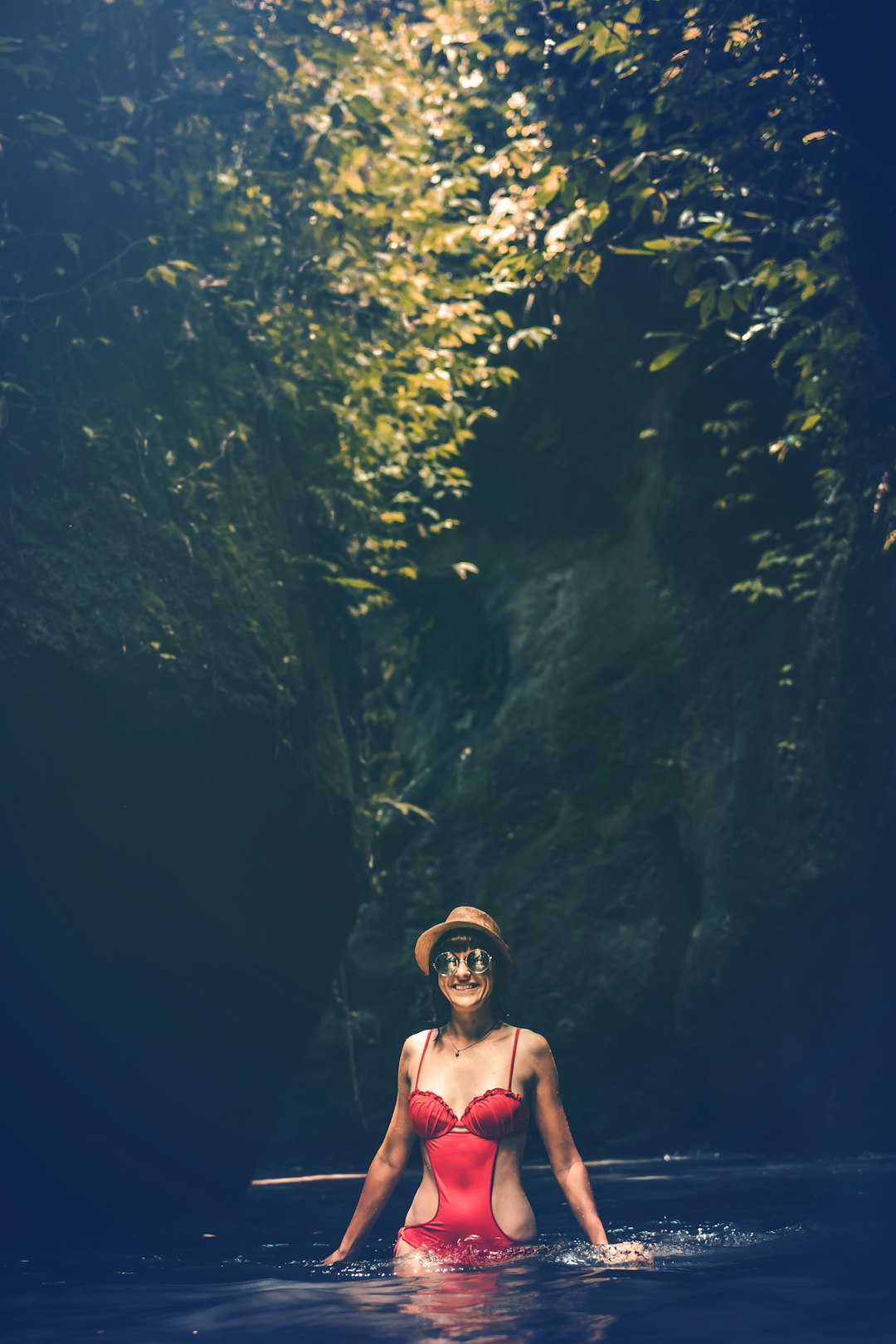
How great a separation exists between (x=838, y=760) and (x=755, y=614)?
180 cm

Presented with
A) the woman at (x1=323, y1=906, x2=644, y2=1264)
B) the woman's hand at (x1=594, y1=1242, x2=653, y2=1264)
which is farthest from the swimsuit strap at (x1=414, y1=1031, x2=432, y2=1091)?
the woman's hand at (x1=594, y1=1242, x2=653, y2=1264)

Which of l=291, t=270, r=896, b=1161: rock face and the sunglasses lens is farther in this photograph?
l=291, t=270, r=896, b=1161: rock face

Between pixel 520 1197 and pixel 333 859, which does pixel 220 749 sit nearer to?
pixel 333 859

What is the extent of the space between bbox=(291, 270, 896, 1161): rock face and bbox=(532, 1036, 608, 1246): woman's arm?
296 inches

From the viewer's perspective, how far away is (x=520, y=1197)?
14.4 ft

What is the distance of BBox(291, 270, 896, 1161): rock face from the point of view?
1127 centimetres

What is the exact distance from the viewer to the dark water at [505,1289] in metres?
3.61

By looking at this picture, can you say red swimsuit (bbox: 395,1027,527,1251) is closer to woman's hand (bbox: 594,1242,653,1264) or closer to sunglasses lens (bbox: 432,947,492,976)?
woman's hand (bbox: 594,1242,653,1264)

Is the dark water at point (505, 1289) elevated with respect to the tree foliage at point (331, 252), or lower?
lower

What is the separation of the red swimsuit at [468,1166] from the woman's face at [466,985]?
351 millimetres

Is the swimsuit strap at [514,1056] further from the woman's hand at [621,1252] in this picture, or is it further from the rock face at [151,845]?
the rock face at [151,845]

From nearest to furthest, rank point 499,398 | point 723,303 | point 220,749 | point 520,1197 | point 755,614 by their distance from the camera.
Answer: point 520,1197 < point 723,303 < point 220,749 < point 755,614 < point 499,398

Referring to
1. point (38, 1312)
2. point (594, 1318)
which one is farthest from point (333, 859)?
point (594, 1318)

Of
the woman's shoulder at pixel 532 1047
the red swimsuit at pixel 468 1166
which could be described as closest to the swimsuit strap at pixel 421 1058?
the red swimsuit at pixel 468 1166
